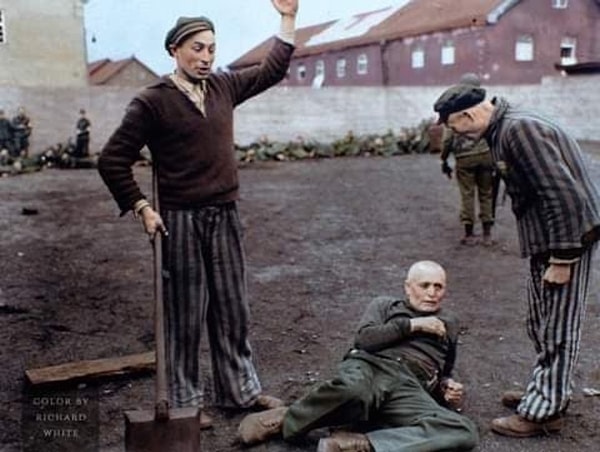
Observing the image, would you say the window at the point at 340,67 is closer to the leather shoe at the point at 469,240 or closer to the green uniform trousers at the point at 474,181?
the leather shoe at the point at 469,240

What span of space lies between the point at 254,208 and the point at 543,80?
13.1 m

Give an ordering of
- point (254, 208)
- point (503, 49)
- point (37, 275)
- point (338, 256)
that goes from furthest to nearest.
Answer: point (503, 49)
point (254, 208)
point (338, 256)
point (37, 275)

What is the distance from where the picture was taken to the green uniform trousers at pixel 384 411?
295 cm

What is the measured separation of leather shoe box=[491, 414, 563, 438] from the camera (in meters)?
3.32

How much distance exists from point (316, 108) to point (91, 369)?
16901mm

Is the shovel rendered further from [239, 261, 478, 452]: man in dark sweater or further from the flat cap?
the flat cap

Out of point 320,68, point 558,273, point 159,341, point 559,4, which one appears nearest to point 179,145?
point 159,341

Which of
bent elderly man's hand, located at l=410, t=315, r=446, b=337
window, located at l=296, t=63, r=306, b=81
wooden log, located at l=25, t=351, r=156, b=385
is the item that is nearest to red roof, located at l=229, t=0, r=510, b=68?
window, located at l=296, t=63, r=306, b=81

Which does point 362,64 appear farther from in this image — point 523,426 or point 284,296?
point 523,426

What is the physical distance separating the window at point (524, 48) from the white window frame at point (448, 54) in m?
1.85

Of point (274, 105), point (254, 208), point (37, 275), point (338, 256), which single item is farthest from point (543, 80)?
point (37, 275)

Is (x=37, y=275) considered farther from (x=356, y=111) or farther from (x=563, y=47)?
(x=563, y=47)

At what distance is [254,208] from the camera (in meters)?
10.6

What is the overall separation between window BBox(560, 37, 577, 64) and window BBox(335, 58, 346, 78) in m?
6.50
